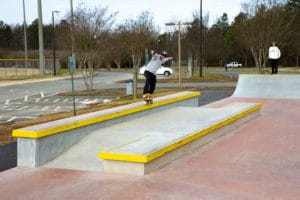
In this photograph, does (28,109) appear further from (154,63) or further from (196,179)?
(196,179)

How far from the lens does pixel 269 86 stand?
16984 millimetres

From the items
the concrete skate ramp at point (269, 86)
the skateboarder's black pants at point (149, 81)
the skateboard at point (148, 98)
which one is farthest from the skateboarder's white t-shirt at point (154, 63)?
the concrete skate ramp at point (269, 86)

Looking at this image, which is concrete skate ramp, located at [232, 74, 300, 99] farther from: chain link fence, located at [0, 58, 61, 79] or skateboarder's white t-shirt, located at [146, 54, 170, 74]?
chain link fence, located at [0, 58, 61, 79]

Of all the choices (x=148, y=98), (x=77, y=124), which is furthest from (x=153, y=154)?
(x=148, y=98)

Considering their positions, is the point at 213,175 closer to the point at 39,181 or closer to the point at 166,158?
the point at 166,158

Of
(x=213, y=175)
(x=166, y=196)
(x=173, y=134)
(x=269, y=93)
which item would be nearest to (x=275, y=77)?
(x=269, y=93)

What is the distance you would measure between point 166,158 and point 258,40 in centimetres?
2636

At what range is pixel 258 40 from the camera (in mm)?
30438

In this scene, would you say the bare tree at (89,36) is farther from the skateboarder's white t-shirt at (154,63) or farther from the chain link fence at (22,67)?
the chain link fence at (22,67)

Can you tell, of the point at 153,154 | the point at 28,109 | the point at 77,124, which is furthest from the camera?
the point at 28,109

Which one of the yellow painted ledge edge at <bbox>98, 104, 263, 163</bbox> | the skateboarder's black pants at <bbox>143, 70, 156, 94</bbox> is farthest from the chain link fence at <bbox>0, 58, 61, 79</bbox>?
the yellow painted ledge edge at <bbox>98, 104, 263, 163</bbox>

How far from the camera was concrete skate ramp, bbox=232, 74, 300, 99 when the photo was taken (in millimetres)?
16422

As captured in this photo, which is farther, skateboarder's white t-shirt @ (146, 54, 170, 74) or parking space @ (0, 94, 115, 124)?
parking space @ (0, 94, 115, 124)

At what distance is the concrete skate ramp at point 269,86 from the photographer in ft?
53.9
